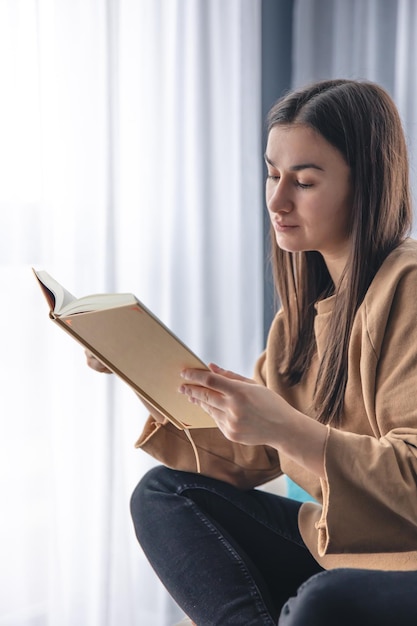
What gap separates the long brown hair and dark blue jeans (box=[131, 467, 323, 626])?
0.77 feet

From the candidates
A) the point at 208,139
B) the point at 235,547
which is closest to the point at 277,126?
the point at 235,547

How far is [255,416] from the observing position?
0.99 m

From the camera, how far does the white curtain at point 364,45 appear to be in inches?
83.6

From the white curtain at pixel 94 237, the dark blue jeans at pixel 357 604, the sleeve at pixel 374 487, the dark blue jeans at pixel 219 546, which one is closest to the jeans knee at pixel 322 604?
the dark blue jeans at pixel 357 604

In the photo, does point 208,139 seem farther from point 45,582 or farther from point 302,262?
point 45,582

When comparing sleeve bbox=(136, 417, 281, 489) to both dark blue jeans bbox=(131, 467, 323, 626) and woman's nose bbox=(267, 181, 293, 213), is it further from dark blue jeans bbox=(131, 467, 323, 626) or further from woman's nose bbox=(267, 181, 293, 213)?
woman's nose bbox=(267, 181, 293, 213)

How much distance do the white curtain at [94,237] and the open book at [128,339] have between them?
57cm

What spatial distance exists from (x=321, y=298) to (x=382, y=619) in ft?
2.10

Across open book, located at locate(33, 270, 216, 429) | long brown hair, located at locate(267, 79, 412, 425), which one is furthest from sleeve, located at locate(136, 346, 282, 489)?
open book, located at locate(33, 270, 216, 429)

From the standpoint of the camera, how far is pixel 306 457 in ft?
3.31

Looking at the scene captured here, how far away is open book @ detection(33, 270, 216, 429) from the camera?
3.08ft

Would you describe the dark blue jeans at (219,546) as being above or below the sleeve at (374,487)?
below

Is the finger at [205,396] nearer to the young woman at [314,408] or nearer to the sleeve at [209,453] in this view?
the young woman at [314,408]

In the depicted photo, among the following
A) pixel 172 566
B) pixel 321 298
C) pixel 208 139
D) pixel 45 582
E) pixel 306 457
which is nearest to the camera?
pixel 306 457
